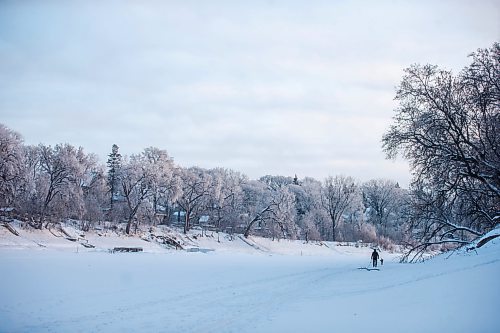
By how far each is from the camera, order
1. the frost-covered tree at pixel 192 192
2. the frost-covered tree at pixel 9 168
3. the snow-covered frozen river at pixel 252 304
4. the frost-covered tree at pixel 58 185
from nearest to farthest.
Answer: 1. the snow-covered frozen river at pixel 252 304
2. the frost-covered tree at pixel 9 168
3. the frost-covered tree at pixel 58 185
4. the frost-covered tree at pixel 192 192

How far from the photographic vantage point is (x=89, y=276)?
22328mm

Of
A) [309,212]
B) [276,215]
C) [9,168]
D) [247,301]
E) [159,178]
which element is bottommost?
[247,301]

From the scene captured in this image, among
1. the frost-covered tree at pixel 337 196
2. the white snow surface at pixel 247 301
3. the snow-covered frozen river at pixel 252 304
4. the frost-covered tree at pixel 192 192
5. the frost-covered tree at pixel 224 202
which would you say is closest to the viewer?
the snow-covered frozen river at pixel 252 304

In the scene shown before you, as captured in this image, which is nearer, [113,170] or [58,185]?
[58,185]

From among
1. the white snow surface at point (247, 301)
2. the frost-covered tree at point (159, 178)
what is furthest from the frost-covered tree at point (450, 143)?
the frost-covered tree at point (159, 178)

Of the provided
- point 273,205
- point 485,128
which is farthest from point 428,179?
point 273,205

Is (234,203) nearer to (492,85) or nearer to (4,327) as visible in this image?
(492,85)

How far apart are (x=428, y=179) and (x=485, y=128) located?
4030 mm

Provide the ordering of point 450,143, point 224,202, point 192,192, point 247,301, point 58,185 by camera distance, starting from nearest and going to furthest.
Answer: point 247,301, point 450,143, point 58,185, point 192,192, point 224,202

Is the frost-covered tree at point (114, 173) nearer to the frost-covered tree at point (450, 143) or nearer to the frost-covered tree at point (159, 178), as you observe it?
the frost-covered tree at point (159, 178)

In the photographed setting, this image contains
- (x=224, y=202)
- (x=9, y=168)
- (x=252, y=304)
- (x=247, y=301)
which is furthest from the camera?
(x=224, y=202)

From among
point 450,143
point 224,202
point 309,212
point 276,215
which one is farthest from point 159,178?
point 450,143

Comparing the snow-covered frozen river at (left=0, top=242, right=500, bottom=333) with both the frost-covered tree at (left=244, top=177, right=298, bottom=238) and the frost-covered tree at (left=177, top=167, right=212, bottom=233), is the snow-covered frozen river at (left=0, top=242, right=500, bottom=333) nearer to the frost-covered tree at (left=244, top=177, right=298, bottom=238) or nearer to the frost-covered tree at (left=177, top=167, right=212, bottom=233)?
the frost-covered tree at (left=244, top=177, right=298, bottom=238)

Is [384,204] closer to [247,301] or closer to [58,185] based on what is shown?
[58,185]
